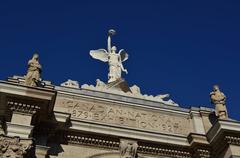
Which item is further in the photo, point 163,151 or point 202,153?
point 163,151

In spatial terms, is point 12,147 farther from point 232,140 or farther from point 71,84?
point 232,140

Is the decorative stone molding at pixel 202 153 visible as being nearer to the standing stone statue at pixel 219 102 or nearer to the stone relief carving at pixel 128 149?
the standing stone statue at pixel 219 102

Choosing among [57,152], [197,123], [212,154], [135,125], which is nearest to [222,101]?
[197,123]

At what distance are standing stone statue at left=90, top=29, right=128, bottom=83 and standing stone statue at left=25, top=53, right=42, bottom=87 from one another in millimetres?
5391

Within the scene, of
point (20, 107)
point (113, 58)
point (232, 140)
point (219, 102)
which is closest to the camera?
point (20, 107)

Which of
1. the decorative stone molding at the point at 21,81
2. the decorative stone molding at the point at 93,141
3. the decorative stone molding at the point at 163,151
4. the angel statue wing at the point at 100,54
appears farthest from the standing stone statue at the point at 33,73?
the angel statue wing at the point at 100,54

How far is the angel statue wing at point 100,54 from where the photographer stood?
2238 cm

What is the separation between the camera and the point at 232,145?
16.0 m

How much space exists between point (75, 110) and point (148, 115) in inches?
127

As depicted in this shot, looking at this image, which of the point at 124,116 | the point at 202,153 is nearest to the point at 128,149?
the point at 124,116

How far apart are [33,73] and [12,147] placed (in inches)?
145

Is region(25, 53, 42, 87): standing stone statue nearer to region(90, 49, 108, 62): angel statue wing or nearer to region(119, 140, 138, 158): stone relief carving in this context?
region(119, 140, 138, 158): stone relief carving

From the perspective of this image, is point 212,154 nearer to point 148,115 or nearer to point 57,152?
point 148,115

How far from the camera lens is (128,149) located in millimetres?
16141
